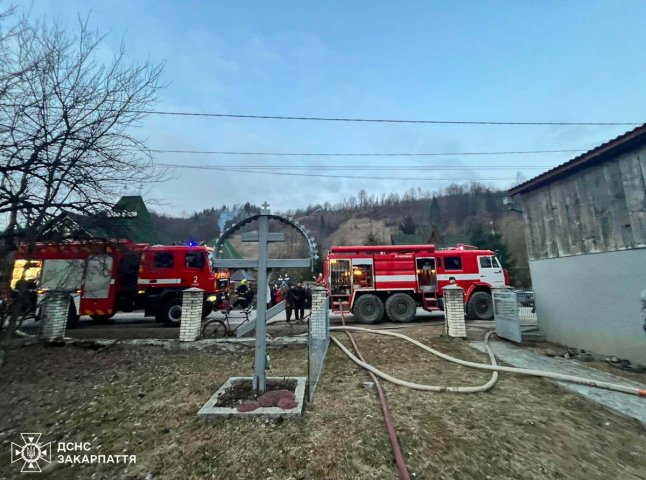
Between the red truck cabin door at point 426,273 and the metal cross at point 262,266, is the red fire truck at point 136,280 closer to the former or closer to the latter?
the metal cross at point 262,266

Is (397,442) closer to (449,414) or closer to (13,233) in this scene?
(449,414)

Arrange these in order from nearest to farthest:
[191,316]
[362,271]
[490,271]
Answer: [191,316] → [362,271] → [490,271]

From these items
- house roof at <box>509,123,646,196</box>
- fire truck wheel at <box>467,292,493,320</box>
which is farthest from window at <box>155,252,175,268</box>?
house roof at <box>509,123,646,196</box>

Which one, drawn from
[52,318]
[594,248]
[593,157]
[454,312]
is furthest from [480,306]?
[52,318]

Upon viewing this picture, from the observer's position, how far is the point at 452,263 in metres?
12.0

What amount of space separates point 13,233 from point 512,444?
934 centimetres

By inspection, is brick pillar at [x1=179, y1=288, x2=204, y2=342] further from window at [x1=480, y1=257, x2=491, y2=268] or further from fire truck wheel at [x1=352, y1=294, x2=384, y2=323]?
window at [x1=480, y1=257, x2=491, y2=268]

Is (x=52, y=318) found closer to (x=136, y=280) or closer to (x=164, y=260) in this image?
(x=136, y=280)

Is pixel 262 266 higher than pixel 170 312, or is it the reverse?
pixel 262 266

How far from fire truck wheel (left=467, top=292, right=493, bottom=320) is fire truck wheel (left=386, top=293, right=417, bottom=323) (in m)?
2.48

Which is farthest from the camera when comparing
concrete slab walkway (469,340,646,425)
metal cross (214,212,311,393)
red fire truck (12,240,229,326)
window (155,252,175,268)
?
window (155,252,175,268)

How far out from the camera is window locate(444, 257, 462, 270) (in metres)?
11.9

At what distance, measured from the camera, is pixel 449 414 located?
3674 millimetres

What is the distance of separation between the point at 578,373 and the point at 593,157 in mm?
4840
